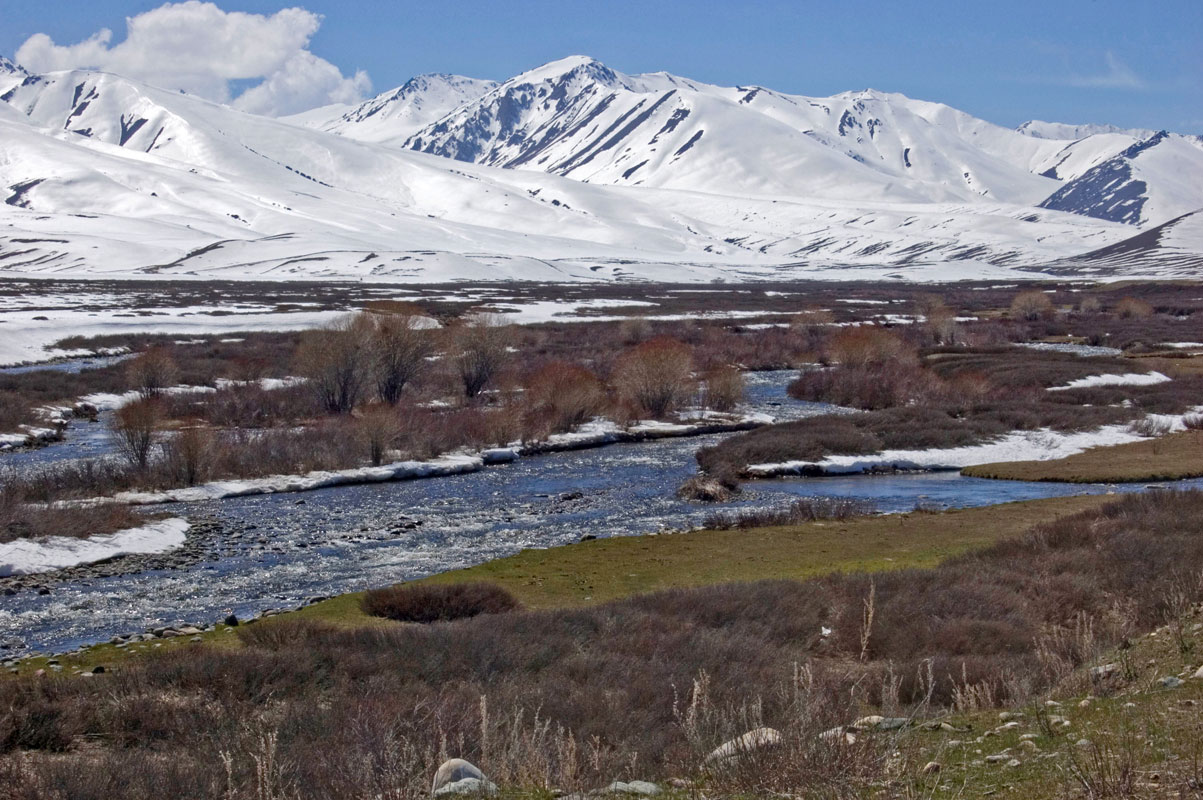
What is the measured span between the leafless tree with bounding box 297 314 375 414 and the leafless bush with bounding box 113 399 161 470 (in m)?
12.6

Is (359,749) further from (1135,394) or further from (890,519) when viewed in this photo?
(1135,394)

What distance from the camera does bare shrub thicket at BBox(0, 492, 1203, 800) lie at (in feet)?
27.0

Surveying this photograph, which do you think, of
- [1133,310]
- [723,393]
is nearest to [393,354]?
[723,393]

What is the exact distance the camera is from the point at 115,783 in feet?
29.2

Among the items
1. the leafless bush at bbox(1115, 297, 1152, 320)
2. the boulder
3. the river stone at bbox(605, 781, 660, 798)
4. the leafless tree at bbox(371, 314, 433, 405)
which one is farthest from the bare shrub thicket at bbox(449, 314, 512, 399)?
the leafless bush at bbox(1115, 297, 1152, 320)

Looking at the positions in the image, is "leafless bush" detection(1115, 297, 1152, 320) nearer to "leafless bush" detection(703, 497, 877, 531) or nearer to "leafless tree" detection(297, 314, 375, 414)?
"leafless tree" detection(297, 314, 375, 414)

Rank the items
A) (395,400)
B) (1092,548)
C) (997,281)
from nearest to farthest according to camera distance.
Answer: (1092,548), (395,400), (997,281)

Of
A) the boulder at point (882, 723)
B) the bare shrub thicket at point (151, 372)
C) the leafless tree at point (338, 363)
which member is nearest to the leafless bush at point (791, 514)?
the boulder at point (882, 723)

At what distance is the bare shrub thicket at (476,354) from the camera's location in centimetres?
Answer: 5359

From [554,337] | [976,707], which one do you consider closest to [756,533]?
[976,707]

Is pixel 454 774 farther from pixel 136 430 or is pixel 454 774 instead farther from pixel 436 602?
pixel 136 430

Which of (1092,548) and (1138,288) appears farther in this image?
(1138,288)

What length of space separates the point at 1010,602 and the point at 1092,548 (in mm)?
4825

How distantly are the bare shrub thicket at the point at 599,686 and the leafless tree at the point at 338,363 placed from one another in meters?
32.0
